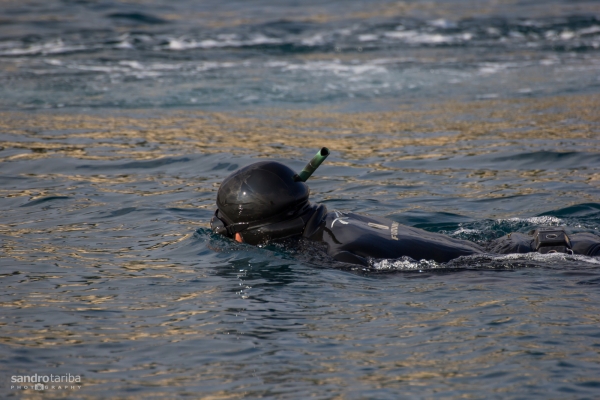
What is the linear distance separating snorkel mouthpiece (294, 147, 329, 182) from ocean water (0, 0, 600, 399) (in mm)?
535

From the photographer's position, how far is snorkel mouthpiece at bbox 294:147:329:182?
239 inches

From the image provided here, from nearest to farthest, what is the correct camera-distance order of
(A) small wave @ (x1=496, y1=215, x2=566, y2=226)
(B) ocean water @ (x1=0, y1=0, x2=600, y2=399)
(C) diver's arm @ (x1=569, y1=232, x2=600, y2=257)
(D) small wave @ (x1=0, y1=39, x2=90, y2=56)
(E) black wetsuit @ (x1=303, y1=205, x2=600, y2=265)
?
1. (B) ocean water @ (x1=0, y1=0, x2=600, y2=399)
2. (E) black wetsuit @ (x1=303, y1=205, x2=600, y2=265)
3. (C) diver's arm @ (x1=569, y1=232, x2=600, y2=257)
4. (A) small wave @ (x1=496, y1=215, x2=566, y2=226)
5. (D) small wave @ (x1=0, y1=39, x2=90, y2=56)

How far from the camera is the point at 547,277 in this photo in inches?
236

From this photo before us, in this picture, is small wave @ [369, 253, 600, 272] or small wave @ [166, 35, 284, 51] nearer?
small wave @ [369, 253, 600, 272]

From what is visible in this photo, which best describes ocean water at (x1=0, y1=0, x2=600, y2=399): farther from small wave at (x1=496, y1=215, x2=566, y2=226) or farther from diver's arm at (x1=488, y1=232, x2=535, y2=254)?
diver's arm at (x1=488, y1=232, x2=535, y2=254)

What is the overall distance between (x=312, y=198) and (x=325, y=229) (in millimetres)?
2836

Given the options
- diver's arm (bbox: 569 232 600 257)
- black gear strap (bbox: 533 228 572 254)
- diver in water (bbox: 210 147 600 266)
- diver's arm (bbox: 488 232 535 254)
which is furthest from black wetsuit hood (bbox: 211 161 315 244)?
diver's arm (bbox: 569 232 600 257)

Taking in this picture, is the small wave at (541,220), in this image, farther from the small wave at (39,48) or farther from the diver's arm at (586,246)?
the small wave at (39,48)

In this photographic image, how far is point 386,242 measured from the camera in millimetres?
6188

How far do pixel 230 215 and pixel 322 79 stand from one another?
10.5 metres

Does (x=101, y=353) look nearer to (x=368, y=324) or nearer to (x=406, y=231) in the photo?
(x=368, y=324)

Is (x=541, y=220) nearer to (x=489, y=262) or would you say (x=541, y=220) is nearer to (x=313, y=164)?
(x=489, y=262)

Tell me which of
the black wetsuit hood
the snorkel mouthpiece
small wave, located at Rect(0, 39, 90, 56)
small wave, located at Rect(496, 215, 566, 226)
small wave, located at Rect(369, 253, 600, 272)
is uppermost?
small wave, located at Rect(0, 39, 90, 56)

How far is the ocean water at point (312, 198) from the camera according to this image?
4734 millimetres
